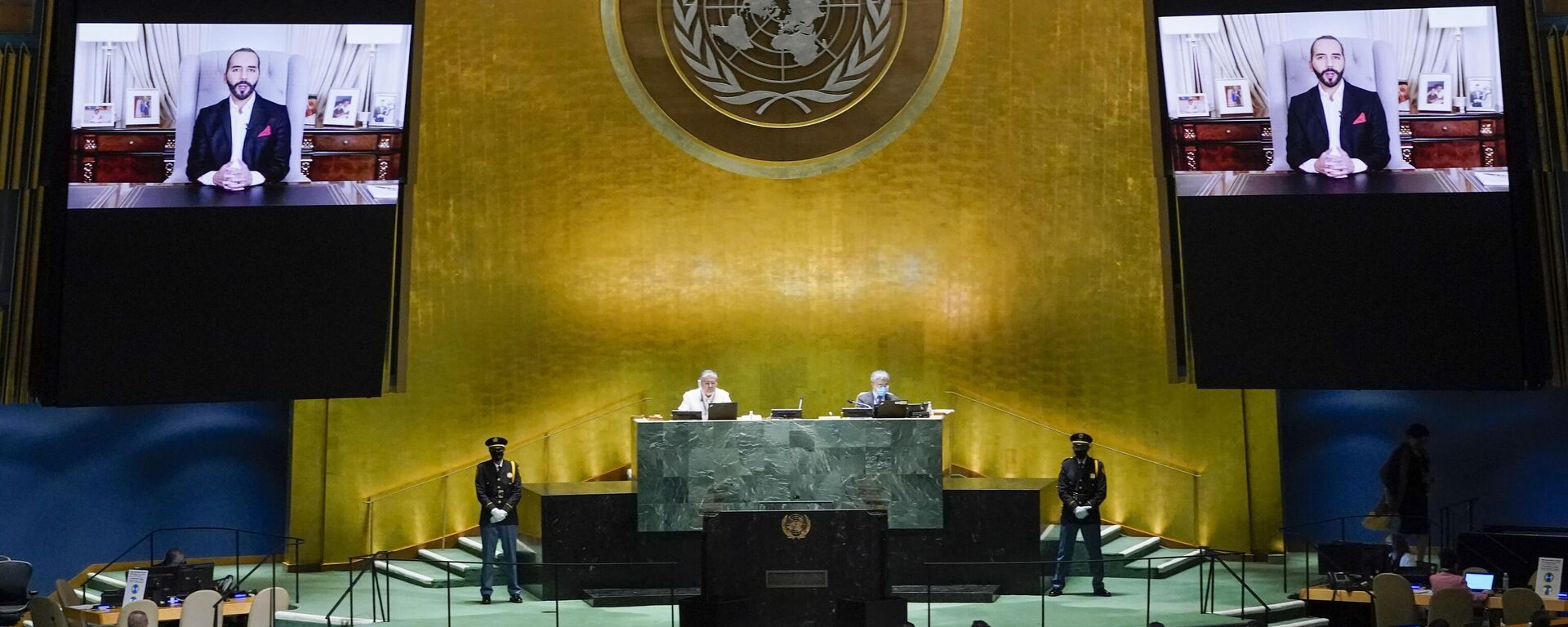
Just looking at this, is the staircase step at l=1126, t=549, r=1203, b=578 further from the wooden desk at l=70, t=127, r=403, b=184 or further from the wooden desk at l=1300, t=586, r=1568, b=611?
the wooden desk at l=70, t=127, r=403, b=184

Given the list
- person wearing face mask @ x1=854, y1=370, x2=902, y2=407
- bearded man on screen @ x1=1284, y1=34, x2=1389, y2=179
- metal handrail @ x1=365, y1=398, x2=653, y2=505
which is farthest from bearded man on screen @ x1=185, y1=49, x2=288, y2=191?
bearded man on screen @ x1=1284, y1=34, x2=1389, y2=179

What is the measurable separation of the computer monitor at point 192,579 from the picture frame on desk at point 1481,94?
1094 cm

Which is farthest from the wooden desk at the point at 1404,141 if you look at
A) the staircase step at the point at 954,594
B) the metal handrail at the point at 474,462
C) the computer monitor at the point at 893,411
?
the metal handrail at the point at 474,462

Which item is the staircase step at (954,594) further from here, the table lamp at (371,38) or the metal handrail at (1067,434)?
the table lamp at (371,38)

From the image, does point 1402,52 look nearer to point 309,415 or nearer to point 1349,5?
point 1349,5

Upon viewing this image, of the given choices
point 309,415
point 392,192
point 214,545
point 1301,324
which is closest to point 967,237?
point 1301,324

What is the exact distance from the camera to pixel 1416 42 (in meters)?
12.8

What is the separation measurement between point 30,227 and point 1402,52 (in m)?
11.8

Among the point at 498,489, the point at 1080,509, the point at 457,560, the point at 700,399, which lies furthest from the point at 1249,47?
the point at 457,560

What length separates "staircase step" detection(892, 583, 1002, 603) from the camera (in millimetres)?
12836

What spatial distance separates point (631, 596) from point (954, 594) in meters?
2.74

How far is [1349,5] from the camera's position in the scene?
505 inches

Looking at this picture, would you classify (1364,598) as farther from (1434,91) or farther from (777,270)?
(777,270)

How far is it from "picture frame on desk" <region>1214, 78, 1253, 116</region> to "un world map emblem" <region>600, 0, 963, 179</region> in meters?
3.28
